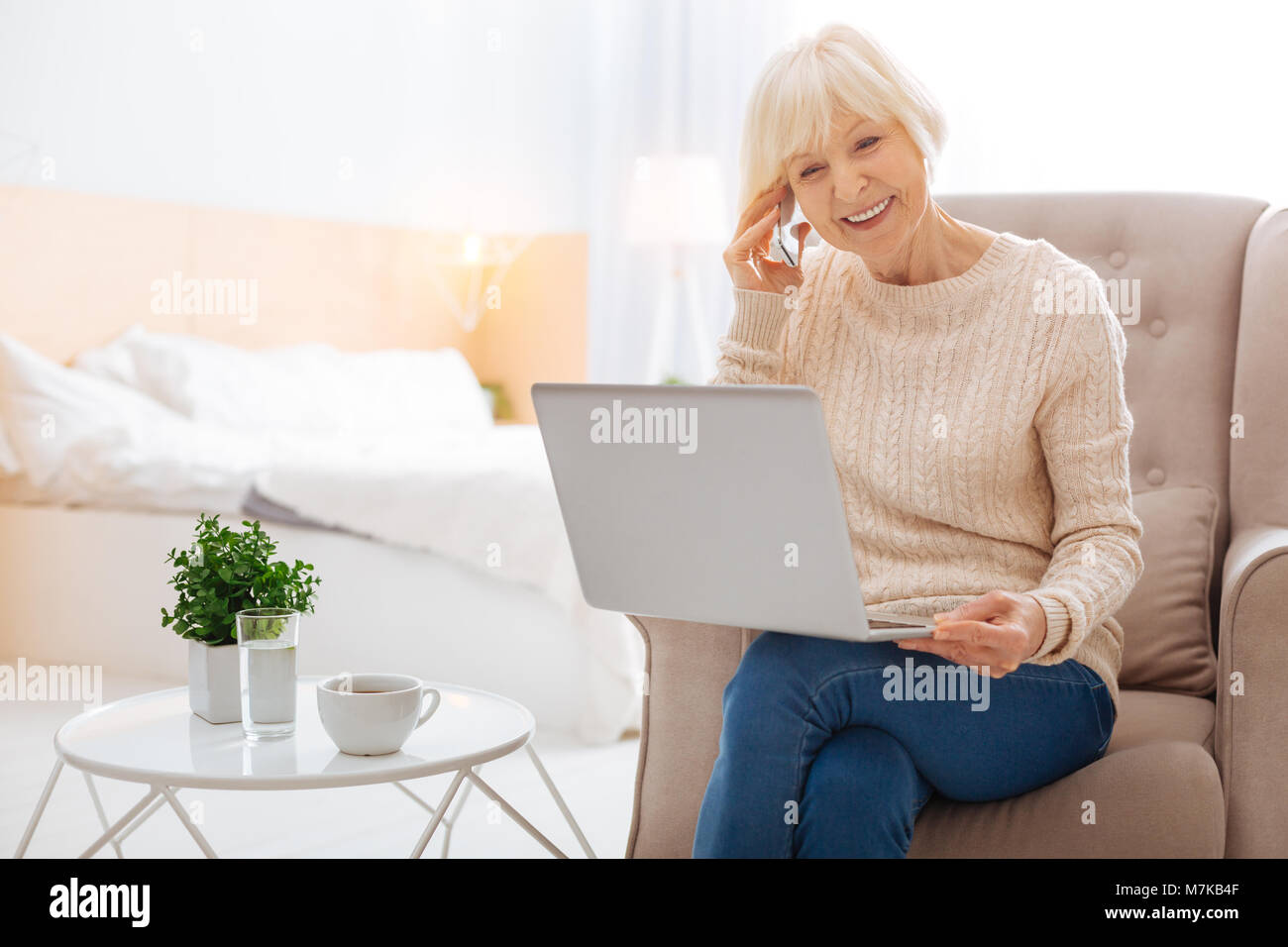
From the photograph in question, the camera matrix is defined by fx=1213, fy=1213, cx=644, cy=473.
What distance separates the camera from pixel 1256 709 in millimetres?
1138

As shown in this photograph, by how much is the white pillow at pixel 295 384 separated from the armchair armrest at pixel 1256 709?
2.49m

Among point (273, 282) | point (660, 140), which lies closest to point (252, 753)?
point (273, 282)

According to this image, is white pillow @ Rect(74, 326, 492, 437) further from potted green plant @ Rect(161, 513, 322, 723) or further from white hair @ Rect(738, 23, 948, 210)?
white hair @ Rect(738, 23, 948, 210)

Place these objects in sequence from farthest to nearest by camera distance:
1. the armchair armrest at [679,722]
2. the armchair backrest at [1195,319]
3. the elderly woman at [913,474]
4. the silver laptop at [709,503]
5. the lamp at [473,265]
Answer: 1. the lamp at [473,265]
2. the armchair backrest at [1195,319]
3. the armchair armrest at [679,722]
4. the elderly woman at [913,474]
5. the silver laptop at [709,503]

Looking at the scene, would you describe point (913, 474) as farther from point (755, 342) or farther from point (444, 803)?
point (444, 803)

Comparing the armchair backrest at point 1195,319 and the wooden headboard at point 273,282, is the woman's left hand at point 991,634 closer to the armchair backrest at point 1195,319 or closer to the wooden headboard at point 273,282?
the armchair backrest at point 1195,319

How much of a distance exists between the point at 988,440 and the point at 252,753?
77 centimetres

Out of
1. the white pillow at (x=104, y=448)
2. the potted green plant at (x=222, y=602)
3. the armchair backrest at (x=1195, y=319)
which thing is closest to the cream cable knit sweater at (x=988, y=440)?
the armchair backrest at (x=1195, y=319)

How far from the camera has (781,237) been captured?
4.48 feet

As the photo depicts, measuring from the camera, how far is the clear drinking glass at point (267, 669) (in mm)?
1165

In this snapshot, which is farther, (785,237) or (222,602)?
(785,237)

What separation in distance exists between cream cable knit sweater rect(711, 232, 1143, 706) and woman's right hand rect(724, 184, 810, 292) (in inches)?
3.4

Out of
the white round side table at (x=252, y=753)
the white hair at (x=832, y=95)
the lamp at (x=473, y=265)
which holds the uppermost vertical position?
the lamp at (x=473, y=265)
